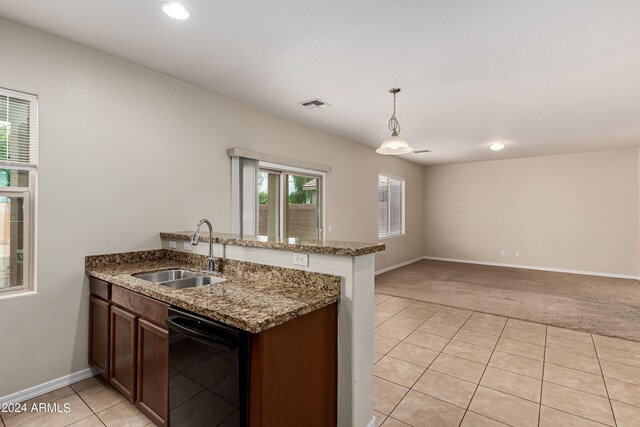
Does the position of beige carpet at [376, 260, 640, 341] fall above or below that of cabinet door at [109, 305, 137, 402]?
below

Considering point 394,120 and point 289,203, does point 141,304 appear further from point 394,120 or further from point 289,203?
point 394,120

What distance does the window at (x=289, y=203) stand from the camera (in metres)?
4.38

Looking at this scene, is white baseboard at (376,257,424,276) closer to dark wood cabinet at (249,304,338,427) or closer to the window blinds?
dark wood cabinet at (249,304,338,427)

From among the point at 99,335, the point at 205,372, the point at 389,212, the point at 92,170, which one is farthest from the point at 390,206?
the point at 205,372

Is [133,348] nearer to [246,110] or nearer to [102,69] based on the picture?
[102,69]

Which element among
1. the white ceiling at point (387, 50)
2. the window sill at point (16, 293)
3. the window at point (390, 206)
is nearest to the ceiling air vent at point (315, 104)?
the white ceiling at point (387, 50)

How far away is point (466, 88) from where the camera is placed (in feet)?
11.3

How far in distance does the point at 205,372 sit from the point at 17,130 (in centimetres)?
230

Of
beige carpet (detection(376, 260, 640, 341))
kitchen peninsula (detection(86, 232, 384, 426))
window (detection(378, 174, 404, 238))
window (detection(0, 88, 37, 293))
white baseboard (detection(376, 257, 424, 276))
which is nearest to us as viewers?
kitchen peninsula (detection(86, 232, 384, 426))

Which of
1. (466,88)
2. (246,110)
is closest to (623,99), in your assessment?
(466,88)

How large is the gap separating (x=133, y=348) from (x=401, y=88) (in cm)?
332

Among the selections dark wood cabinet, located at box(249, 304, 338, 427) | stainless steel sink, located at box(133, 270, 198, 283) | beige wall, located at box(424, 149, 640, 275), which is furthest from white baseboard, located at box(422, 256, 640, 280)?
stainless steel sink, located at box(133, 270, 198, 283)

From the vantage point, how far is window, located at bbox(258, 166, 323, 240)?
438 centimetres

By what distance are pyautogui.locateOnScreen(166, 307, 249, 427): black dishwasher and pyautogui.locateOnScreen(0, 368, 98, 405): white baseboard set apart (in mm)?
1379
